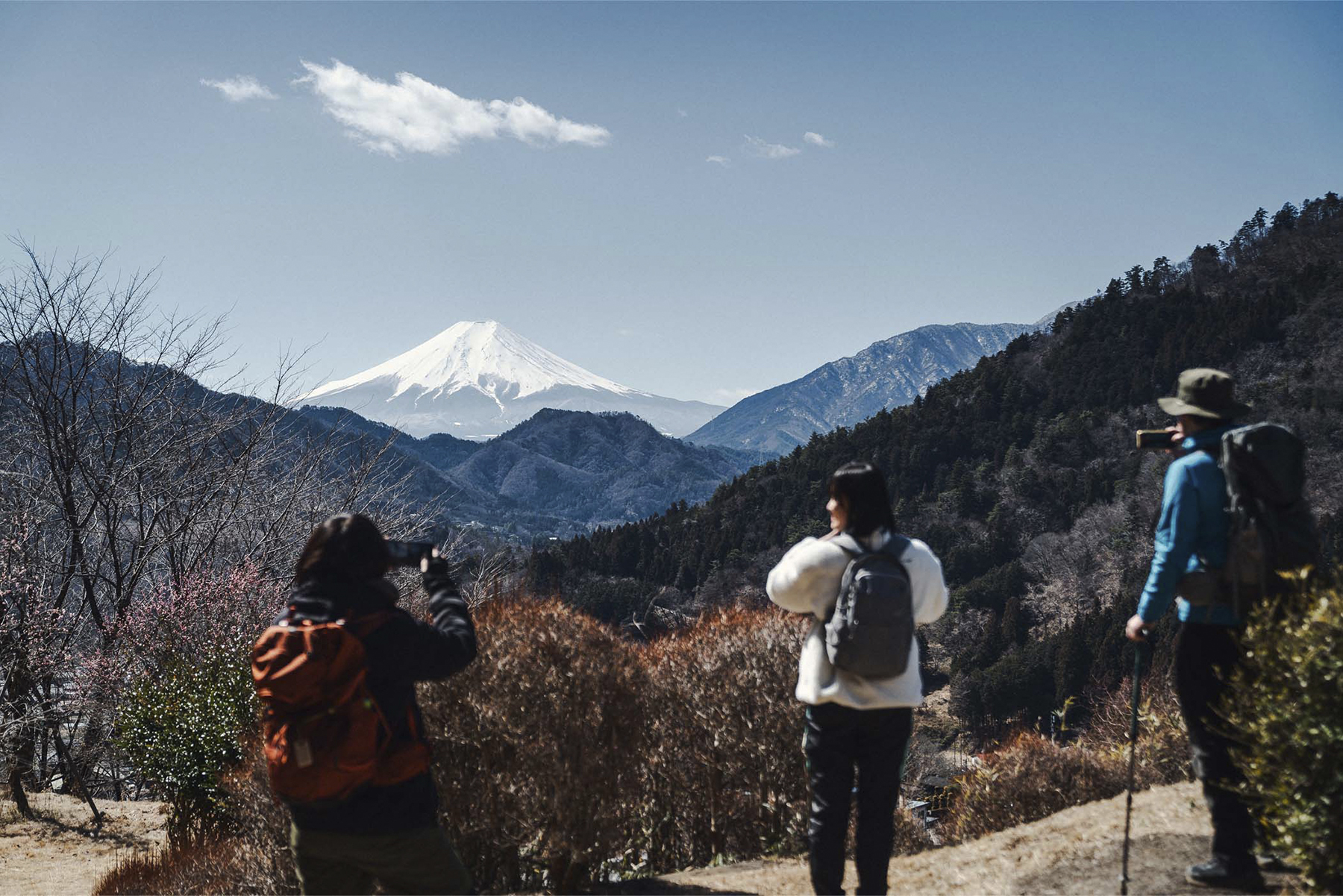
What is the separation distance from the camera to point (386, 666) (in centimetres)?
270

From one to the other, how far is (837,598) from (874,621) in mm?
186

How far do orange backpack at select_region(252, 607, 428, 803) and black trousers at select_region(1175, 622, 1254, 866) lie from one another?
275 centimetres

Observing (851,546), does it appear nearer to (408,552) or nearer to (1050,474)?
(408,552)

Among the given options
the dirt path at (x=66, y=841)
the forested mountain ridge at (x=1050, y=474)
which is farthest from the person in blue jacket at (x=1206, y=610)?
the forested mountain ridge at (x=1050, y=474)

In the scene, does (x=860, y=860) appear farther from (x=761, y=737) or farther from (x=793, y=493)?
(x=793, y=493)

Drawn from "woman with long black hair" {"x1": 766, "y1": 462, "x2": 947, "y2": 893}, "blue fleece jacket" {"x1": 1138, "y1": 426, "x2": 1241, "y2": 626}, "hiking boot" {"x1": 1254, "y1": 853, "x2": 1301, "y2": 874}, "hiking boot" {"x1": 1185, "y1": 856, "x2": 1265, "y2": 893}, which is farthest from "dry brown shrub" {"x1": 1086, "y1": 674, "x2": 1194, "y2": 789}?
"woman with long black hair" {"x1": 766, "y1": 462, "x2": 947, "y2": 893}

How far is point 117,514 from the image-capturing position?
52.8 ft

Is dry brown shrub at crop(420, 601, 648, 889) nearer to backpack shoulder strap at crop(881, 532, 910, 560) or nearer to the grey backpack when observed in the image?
the grey backpack

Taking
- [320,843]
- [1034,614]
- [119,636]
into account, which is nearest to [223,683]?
[119,636]

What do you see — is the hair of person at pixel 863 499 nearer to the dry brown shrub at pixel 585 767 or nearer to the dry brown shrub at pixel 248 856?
the dry brown shrub at pixel 585 767

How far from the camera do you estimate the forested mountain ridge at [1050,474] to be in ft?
205

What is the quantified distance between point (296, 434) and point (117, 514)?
28.5ft

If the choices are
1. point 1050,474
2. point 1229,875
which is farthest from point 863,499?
point 1050,474

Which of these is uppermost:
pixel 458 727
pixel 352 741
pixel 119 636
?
pixel 352 741
